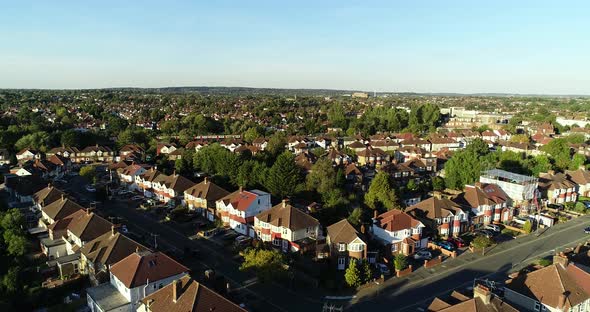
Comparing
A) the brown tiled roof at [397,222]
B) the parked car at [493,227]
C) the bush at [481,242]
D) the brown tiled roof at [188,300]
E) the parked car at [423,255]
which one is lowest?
the parked car at [493,227]

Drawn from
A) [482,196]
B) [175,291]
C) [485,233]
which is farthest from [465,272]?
[175,291]

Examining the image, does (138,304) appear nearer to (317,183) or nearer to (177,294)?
(177,294)

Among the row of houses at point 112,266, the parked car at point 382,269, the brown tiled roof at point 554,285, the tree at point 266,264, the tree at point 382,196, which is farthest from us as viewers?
the tree at point 382,196

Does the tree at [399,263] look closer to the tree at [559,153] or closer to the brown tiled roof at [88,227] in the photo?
the brown tiled roof at [88,227]

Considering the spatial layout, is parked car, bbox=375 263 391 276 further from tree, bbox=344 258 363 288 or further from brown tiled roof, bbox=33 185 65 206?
brown tiled roof, bbox=33 185 65 206

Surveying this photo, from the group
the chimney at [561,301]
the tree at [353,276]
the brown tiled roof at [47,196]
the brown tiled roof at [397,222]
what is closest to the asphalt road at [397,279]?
the tree at [353,276]

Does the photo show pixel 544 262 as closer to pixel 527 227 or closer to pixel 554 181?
pixel 527 227

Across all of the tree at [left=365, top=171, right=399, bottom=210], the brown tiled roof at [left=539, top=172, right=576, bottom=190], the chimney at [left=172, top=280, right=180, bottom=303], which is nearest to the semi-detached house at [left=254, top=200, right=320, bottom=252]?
the tree at [left=365, top=171, right=399, bottom=210]
